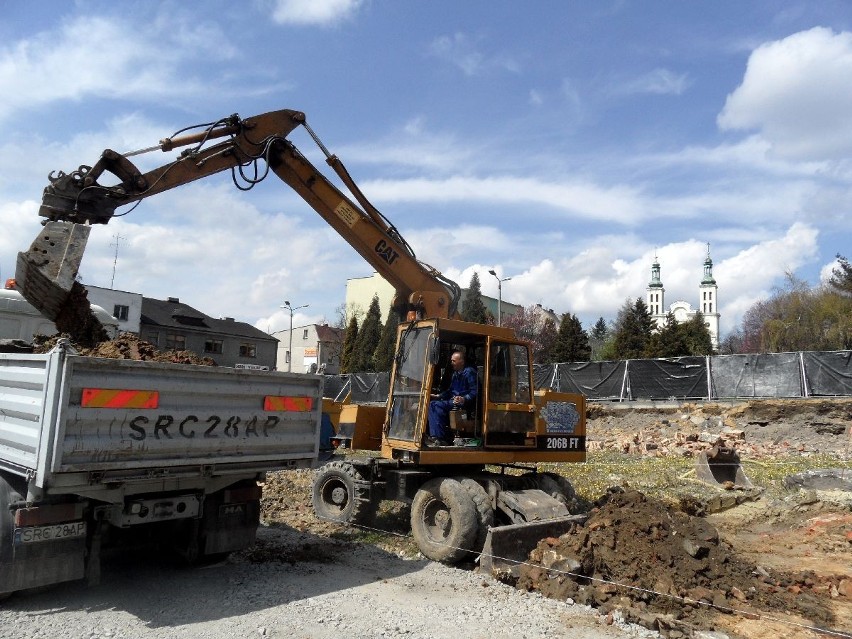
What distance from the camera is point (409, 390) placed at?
7.68 m

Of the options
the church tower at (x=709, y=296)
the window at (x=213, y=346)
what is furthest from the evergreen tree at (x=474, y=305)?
the church tower at (x=709, y=296)

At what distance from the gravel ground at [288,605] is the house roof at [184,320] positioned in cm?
4052

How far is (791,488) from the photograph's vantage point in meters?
11.2

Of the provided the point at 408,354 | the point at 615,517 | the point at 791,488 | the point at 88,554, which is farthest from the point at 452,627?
the point at 791,488

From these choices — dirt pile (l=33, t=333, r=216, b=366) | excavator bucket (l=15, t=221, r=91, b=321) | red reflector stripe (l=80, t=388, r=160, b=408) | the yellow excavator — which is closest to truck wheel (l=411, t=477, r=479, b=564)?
the yellow excavator

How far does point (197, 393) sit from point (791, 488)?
10183 mm

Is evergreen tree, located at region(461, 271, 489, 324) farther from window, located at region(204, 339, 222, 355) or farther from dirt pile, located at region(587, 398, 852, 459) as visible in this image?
dirt pile, located at region(587, 398, 852, 459)

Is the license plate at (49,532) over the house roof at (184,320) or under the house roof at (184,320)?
under

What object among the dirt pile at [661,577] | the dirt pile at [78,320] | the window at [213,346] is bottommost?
the dirt pile at [661,577]

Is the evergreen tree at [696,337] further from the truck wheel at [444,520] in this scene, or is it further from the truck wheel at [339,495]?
the truck wheel at [444,520]

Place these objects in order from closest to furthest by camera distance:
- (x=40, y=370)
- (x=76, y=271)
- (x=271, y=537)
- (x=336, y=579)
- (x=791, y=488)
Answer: (x=40, y=370)
(x=336, y=579)
(x=76, y=271)
(x=271, y=537)
(x=791, y=488)

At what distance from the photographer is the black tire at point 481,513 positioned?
6855 millimetres

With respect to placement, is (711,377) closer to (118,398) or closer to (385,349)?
(118,398)

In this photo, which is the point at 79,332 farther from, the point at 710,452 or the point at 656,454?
the point at 656,454
